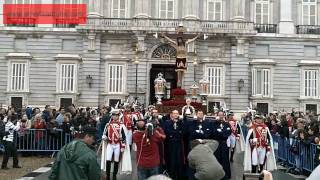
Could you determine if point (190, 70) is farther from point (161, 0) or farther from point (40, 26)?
point (40, 26)

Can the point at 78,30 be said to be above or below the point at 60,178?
above

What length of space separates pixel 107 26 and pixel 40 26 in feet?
19.6

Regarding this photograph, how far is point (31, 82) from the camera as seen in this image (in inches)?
1709

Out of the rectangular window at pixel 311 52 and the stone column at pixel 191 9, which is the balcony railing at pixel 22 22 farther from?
the rectangular window at pixel 311 52

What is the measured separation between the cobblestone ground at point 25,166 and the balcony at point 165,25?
21.2 m

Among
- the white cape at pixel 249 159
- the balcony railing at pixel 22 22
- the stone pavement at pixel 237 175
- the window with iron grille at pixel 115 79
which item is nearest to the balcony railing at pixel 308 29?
the window with iron grille at pixel 115 79

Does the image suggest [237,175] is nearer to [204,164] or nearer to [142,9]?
[204,164]

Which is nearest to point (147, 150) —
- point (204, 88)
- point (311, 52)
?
point (204, 88)

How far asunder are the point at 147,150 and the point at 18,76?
30.8m

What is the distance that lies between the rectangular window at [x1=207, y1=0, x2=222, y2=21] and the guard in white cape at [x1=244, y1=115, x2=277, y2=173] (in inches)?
1103

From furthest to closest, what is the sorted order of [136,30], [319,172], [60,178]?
[136,30] < [60,178] < [319,172]

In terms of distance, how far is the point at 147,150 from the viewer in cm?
1470

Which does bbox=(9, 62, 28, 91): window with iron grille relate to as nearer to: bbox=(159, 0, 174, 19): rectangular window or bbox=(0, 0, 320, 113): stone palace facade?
bbox=(0, 0, 320, 113): stone palace facade

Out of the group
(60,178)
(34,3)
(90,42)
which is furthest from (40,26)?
(60,178)
